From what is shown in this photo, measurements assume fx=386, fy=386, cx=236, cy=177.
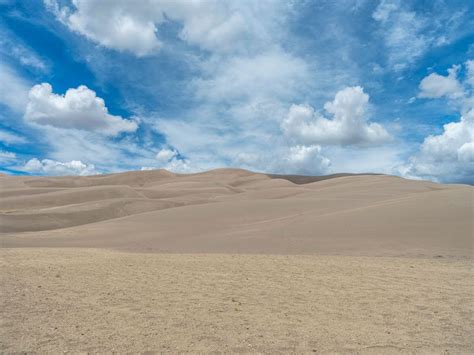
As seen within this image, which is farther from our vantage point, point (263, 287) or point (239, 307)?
point (263, 287)

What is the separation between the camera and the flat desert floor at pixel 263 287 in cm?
565

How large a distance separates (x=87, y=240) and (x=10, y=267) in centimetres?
1050

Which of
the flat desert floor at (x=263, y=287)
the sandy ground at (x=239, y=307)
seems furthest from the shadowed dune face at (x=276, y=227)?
the sandy ground at (x=239, y=307)

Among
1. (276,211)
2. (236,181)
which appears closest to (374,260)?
(276,211)

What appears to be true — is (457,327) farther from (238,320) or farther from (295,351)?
(238,320)

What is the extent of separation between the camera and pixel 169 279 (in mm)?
10234

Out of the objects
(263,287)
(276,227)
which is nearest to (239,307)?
(263,287)

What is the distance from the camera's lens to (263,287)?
9195 mm

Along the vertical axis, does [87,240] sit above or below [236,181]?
below

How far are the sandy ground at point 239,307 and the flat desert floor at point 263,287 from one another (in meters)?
0.03

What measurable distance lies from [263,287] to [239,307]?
6.26 ft

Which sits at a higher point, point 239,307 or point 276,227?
point 276,227

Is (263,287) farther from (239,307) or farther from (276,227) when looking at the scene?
(276,227)

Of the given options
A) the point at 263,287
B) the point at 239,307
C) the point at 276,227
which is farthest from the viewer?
the point at 276,227
